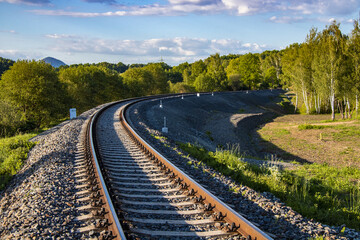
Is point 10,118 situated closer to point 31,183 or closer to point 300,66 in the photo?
point 31,183

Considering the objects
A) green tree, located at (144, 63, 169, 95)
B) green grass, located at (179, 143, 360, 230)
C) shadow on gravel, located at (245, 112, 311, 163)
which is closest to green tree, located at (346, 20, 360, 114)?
shadow on gravel, located at (245, 112, 311, 163)

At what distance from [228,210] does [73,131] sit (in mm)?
11537

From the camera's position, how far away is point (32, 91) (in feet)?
112

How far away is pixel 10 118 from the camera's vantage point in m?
26.0

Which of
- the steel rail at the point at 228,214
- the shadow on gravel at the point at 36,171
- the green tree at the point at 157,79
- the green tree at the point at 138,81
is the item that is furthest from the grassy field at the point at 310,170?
the green tree at the point at 157,79

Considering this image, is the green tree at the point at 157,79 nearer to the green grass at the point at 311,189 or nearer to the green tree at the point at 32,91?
the green tree at the point at 32,91

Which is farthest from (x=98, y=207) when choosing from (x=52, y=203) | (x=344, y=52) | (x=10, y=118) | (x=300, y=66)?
(x=300, y=66)

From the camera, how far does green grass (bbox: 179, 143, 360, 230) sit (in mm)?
6078

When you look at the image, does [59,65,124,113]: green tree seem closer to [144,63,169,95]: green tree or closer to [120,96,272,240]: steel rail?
[144,63,169,95]: green tree

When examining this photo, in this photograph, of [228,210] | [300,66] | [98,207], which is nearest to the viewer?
[228,210]

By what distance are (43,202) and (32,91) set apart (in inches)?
1288

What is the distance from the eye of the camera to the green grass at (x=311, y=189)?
239 inches

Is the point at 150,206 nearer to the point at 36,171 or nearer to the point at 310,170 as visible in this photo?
the point at 36,171

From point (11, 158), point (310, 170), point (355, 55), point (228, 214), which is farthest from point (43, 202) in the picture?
point (355, 55)
